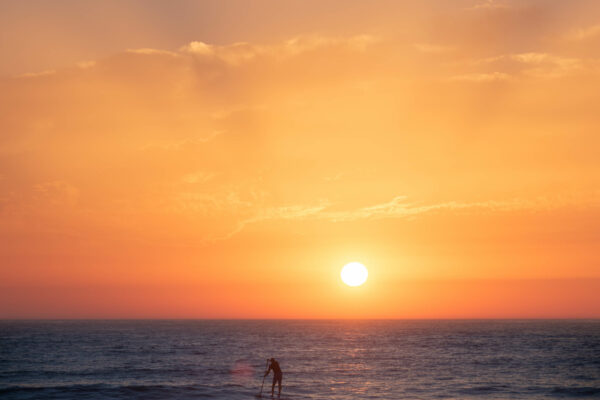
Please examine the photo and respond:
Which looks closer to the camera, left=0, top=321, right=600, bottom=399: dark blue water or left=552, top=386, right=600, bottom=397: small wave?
left=0, top=321, right=600, bottom=399: dark blue water

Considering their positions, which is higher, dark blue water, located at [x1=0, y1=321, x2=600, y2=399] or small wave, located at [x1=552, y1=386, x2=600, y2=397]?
dark blue water, located at [x1=0, y1=321, x2=600, y2=399]

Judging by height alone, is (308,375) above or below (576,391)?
above

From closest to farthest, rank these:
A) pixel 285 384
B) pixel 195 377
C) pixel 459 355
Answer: pixel 285 384, pixel 195 377, pixel 459 355

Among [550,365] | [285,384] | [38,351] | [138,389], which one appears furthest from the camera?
[38,351]

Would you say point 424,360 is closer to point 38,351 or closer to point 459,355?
point 459,355

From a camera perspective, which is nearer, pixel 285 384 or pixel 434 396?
pixel 434 396

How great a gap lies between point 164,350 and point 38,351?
55.5 feet

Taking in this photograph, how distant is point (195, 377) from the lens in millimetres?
43625

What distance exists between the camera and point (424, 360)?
191ft

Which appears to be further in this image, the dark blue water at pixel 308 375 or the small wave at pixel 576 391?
the small wave at pixel 576 391

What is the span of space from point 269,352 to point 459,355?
2533 cm

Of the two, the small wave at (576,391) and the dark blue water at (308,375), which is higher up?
the dark blue water at (308,375)

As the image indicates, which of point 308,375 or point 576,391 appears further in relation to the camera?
point 308,375

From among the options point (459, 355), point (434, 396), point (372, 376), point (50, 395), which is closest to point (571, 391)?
point (434, 396)
